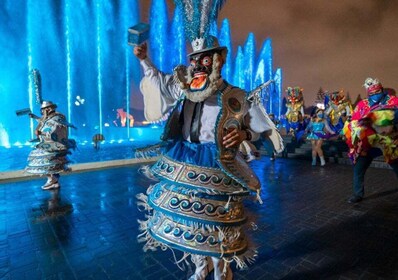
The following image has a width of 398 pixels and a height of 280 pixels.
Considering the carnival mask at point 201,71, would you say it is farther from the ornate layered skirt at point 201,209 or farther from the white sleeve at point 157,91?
the ornate layered skirt at point 201,209

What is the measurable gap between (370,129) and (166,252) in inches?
187

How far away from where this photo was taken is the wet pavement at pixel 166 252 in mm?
2939

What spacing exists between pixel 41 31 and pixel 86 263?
25.4 metres

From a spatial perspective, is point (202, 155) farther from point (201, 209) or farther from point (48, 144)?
point (48, 144)

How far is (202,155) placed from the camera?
6.71ft

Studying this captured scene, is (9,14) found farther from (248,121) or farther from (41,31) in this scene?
(248,121)

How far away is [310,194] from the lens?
20.3ft

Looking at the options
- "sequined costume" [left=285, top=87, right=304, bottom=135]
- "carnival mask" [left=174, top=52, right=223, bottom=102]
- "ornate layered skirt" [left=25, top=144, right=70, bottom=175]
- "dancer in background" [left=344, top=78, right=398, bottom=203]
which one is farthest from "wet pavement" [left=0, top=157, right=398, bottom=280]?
"sequined costume" [left=285, top=87, right=304, bottom=135]

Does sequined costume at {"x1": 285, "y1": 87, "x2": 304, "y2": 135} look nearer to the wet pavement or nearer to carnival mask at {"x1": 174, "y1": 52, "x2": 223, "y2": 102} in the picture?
the wet pavement

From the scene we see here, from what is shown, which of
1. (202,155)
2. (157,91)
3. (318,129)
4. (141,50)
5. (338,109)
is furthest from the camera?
(338,109)

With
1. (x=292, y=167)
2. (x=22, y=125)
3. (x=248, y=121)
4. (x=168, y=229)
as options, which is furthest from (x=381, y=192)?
(x=22, y=125)

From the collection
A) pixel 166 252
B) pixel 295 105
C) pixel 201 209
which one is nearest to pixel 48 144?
pixel 166 252

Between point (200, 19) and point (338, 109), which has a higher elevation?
point (200, 19)

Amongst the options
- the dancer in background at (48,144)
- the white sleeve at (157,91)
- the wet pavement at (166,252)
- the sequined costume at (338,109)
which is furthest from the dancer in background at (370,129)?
the dancer in background at (48,144)
